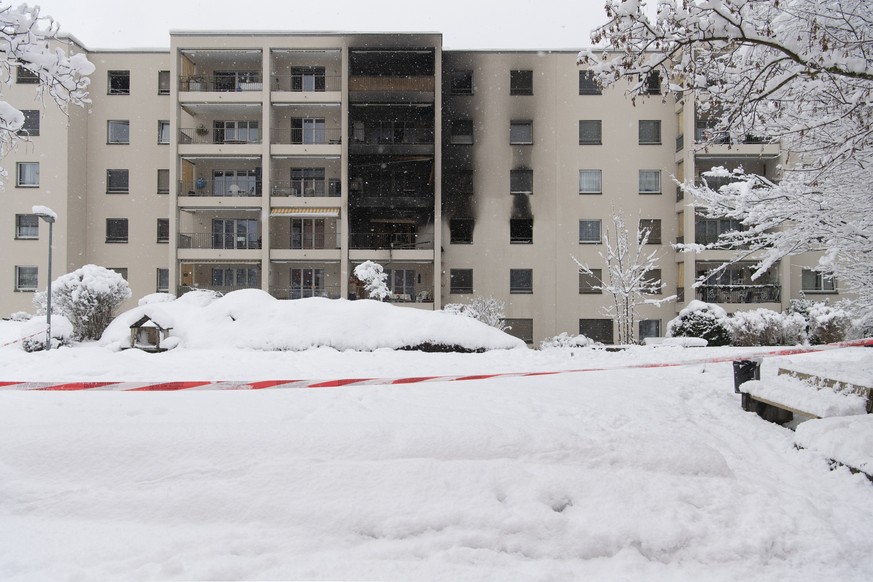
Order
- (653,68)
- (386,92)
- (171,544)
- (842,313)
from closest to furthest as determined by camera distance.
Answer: (171,544), (653,68), (842,313), (386,92)

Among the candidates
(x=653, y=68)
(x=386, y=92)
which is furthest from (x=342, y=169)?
(x=653, y=68)

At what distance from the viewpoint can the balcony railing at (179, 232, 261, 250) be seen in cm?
3312

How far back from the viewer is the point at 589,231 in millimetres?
34156

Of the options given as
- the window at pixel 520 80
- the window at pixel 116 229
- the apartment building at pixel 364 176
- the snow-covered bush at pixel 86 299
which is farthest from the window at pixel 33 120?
the window at pixel 520 80

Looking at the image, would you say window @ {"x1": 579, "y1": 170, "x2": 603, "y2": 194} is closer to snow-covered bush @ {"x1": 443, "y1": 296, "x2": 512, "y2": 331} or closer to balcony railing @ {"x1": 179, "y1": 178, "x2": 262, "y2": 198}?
snow-covered bush @ {"x1": 443, "y1": 296, "x2": 512, "y2": 331}

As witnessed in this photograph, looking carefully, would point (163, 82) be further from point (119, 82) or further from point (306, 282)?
point (306, 282)

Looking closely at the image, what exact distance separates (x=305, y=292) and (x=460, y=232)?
9382mm

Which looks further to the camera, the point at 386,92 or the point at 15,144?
the point at 386,92

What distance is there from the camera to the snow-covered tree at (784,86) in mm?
5152

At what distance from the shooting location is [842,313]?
70.8ft

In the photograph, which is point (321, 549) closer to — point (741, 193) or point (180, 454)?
point (180, 454)

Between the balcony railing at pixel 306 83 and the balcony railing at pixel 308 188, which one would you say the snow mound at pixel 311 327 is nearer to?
the balcony railing at pixel 308 188

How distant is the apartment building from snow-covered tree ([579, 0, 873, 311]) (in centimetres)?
2292

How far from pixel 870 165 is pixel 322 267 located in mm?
28983
